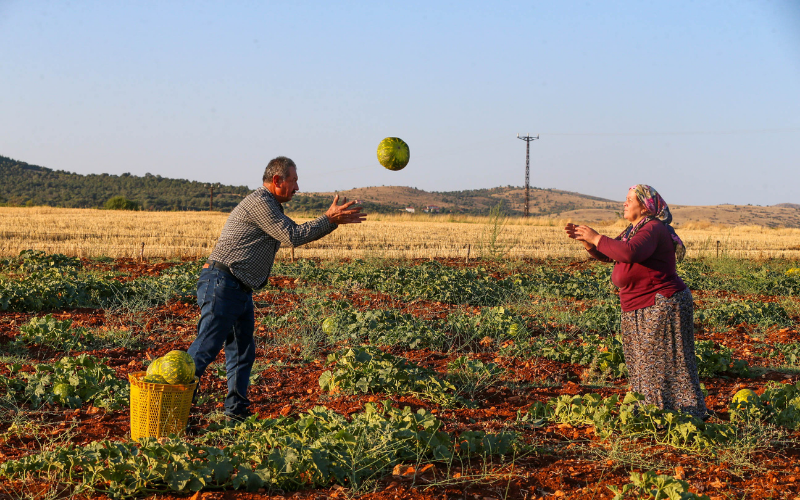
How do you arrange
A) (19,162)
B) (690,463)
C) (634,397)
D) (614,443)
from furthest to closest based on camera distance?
(19,162) → (634,397) → (614,443) → (690,463)

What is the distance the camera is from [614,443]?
386 cm

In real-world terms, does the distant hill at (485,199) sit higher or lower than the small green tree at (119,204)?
higher

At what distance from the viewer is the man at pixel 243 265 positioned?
409cm

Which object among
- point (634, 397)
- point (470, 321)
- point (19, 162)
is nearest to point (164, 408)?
point (634, 397)

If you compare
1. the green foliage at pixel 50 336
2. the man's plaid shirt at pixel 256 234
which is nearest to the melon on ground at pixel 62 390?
the man's plaid shirt at pixel 256 234

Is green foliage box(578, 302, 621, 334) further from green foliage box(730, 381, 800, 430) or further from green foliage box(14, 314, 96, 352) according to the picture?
green foliage box(14, 314, 96, 352)

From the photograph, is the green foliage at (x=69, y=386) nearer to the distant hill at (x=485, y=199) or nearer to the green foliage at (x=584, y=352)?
the green foliage at (x=584, y=352)

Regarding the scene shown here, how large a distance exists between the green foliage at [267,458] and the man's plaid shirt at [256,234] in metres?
1.07

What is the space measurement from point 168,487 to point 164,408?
754mm

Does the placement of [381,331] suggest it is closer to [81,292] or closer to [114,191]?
[81,292]

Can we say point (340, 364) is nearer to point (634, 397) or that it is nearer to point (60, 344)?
point (634, 397)

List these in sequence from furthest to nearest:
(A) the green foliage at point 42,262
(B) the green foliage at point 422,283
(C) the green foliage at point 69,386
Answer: (A) the green foliage at point 42,262 < (B) the green foliage at point 422,283 < (C) the green foliage at point 69,386

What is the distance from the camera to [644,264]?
4.36 meters

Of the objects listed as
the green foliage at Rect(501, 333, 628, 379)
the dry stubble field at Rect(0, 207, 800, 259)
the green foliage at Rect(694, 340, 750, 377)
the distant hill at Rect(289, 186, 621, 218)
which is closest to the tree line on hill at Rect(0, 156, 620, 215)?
the distant hill at Rect(289, 186, 621, 218)
